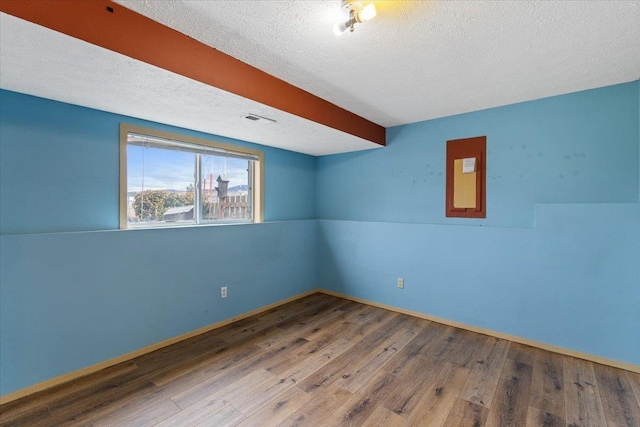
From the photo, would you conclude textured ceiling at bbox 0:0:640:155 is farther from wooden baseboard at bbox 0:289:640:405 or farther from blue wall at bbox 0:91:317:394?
wooden baseboard at bbox 0:289:640:405

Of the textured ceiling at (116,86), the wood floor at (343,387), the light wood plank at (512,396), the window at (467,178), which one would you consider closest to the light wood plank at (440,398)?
the wood floor at (343,387)

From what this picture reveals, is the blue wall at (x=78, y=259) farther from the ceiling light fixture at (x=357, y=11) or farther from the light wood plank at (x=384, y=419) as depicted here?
the ceiling light fixture at (x=357, y=11)

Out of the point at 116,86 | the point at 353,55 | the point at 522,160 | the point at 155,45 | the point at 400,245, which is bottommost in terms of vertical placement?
the point at 400,245

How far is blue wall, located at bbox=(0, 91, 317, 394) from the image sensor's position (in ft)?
6.58

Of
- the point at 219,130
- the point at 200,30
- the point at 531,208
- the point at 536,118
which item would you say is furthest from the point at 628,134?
the point at 219,130

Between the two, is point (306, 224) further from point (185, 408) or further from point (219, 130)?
point (185, 408)

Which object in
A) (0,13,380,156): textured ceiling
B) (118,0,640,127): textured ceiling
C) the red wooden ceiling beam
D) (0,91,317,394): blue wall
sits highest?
(118,0,640,127): textured ceiling

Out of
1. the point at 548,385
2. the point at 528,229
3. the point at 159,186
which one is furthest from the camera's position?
the point at 159,186

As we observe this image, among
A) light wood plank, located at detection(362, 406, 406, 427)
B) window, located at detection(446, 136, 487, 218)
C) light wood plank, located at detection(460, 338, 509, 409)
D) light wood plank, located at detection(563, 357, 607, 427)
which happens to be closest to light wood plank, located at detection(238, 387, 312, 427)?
light wood plank, located at detection(362, 406, 406, 427)

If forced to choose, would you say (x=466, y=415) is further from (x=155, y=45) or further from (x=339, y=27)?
(x=155, y=45)

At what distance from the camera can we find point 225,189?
3510mm

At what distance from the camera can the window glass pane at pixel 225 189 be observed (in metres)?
3.31

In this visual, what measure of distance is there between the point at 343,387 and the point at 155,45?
2619mm

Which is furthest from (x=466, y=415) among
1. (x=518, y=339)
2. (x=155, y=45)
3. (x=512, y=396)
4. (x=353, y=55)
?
(x=155, y=45)
